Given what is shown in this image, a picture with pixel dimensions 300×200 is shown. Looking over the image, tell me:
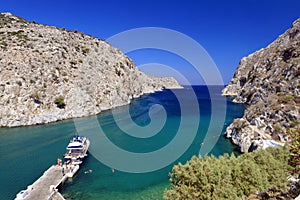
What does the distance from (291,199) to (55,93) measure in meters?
59.0

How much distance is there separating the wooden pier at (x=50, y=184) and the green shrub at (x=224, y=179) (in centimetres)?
1171

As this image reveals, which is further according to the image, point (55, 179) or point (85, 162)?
point (85, 162)

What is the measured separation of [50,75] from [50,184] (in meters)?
46.8

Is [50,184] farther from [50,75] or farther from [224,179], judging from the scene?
[50,75]

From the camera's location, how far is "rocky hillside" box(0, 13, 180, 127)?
51438 mm

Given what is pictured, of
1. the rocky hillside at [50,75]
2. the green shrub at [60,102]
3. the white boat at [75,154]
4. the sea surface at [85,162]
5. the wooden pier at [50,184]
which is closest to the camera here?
the wooden pier at [50,184]

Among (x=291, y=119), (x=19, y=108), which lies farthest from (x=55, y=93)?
(x=291, y=119)

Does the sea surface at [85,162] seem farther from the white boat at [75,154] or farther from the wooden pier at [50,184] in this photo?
the white boat at [75,154]

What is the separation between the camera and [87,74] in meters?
71.1

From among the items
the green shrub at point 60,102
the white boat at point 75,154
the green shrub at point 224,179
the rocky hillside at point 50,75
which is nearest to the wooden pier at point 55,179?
the white boat at point 75,154

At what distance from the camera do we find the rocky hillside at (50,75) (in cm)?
5144

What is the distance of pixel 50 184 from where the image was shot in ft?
67.2

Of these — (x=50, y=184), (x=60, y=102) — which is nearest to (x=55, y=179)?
(x=50, y=184)

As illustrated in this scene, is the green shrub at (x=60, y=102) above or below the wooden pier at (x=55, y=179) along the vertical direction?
above
